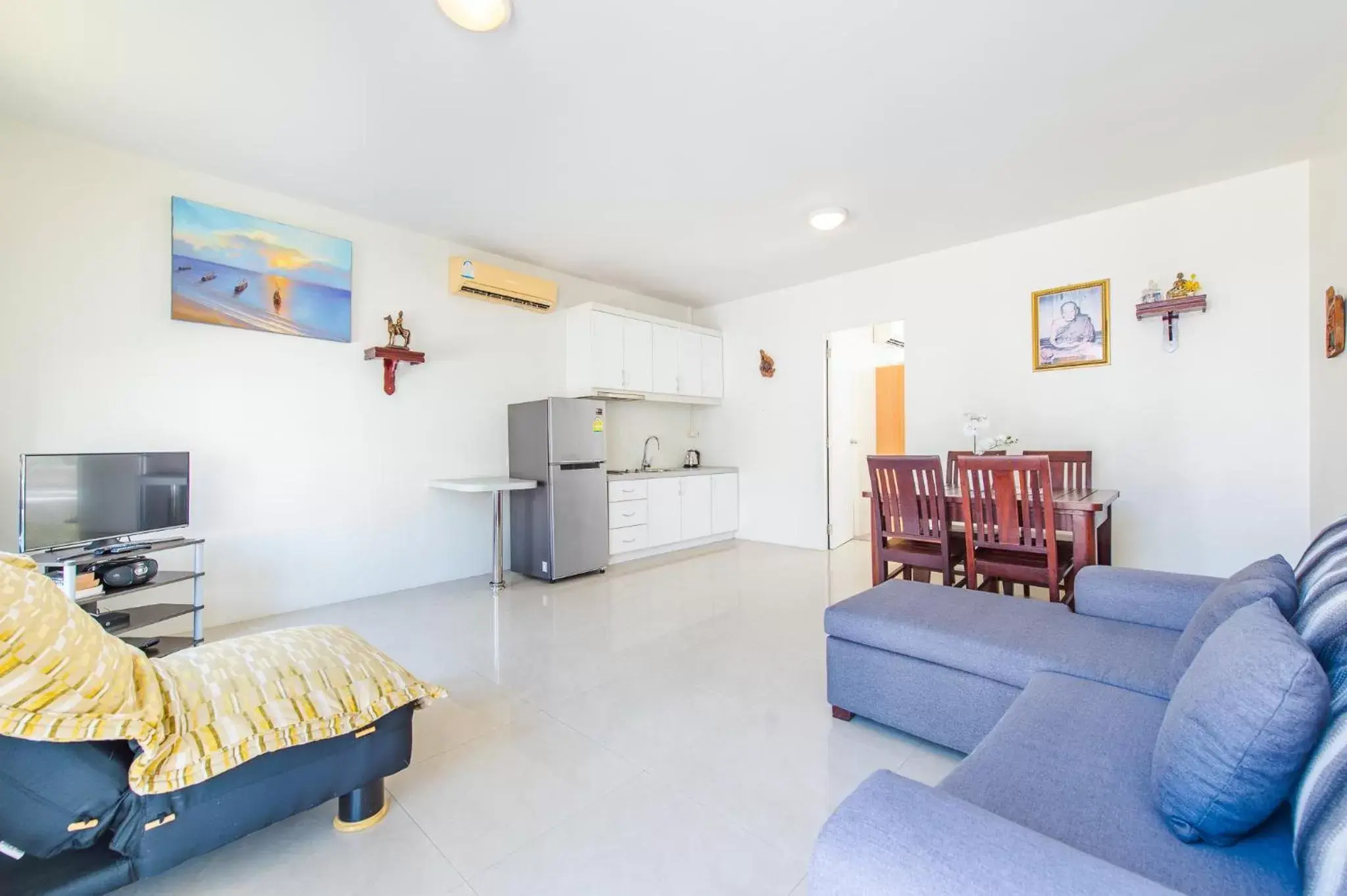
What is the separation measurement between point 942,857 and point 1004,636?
1.28 metres

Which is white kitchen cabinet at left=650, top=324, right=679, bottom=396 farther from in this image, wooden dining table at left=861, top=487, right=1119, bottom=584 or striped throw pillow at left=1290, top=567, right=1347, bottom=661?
striped throw pillow at left=1290, top=567, right=1347, bottom=661

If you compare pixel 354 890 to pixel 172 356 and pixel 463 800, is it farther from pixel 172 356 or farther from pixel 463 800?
pixel 172 356

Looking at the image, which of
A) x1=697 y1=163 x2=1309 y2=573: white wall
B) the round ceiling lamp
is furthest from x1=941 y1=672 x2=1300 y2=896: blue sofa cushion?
x1=697 y1=163 x2=1309 y2=573: white wall

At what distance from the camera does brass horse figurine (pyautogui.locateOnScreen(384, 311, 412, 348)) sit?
3896 millimetres

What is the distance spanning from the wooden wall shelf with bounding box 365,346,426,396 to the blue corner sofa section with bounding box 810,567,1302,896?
10.9ft

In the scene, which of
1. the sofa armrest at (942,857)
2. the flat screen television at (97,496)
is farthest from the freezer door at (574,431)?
the sofa armrest at (942,857)

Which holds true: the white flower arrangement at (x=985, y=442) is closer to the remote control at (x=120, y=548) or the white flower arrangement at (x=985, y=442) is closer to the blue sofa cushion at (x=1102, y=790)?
the blue sofa cushion at (x=1102, y=790)

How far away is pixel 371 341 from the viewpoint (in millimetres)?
3895

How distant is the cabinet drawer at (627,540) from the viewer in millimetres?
4801

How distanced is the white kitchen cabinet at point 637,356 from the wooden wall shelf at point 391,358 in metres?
1.81

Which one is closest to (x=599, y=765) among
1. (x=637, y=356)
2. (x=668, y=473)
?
(x=668, y=473)

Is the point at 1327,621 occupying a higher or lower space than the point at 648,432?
lower

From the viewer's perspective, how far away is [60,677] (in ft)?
3.64

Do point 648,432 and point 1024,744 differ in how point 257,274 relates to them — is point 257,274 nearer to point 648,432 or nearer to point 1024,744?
point 648,432
